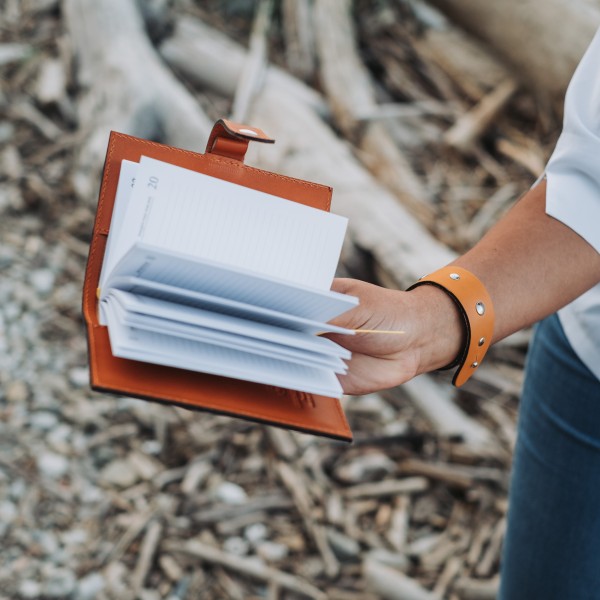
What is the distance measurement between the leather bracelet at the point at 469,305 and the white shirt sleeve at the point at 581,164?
21 centimetres

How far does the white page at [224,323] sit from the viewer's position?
1.24 metres

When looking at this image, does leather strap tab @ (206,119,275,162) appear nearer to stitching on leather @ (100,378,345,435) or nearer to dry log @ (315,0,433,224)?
stitching on leather @ (100,378,345,435)

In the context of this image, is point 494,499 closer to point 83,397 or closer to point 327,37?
point 83,397

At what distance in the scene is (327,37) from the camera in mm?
6160

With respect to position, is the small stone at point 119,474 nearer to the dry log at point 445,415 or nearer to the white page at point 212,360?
the dry log at point 445,415

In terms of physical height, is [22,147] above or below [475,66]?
below

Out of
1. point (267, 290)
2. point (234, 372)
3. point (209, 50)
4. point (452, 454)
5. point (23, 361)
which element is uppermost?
point (267, 290)

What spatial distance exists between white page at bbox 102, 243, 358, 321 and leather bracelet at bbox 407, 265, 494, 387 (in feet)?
0.93

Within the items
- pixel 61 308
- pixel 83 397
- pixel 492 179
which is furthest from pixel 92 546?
pixel 492 179

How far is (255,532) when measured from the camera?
125 inches

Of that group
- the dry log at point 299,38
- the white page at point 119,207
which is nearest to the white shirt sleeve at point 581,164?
the white page at point 119,207

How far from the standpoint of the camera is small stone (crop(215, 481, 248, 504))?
327 cm

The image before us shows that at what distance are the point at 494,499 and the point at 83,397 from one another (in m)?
1.92

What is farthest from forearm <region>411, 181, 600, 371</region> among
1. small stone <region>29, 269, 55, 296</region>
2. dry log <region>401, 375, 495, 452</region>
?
small stone <region>29, 269, 55, 296</region>
